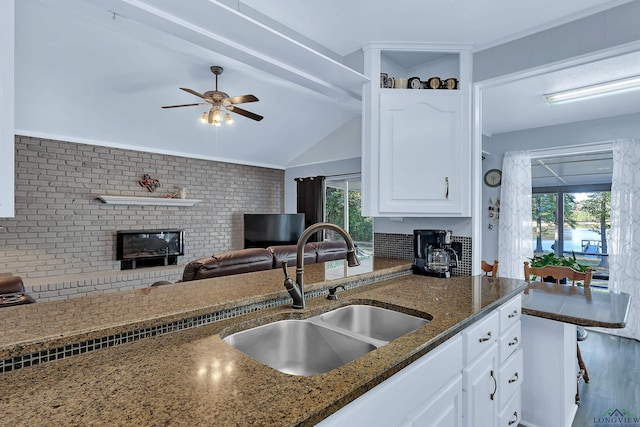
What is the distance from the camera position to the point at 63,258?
473cm

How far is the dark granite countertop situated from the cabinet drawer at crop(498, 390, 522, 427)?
49cm

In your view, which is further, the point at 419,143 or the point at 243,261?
the point at 243,261

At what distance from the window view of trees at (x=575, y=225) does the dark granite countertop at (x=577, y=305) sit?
2.31 metres

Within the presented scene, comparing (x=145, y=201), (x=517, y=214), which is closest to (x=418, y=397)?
(x=517, y=214)

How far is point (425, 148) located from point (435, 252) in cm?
72

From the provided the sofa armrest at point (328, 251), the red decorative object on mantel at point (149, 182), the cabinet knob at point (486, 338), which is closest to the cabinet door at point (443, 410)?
the cabinet knob at point (486, 338)

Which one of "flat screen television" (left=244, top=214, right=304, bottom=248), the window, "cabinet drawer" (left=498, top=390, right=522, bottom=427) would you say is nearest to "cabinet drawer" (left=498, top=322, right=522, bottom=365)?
"cabinet drawer" (left=498, top=390, right=522, bottom=427)

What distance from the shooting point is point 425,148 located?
2170 mm

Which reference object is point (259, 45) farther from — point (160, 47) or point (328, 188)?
point (328, 188)

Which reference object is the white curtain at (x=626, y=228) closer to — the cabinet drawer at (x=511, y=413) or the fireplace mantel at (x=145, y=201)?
the cabinet drawer at (x=511, y=413)

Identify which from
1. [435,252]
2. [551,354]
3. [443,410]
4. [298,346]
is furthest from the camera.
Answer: [435,252]

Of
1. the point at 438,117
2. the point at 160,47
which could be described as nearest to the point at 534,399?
the point at 438,117

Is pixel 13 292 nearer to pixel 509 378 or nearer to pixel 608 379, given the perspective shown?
pixel 509 378

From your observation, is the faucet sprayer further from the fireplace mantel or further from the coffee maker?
the fireplace mantel
